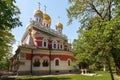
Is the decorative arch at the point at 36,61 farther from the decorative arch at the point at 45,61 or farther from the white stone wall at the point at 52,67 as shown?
the decorative arch at the point at 45,61

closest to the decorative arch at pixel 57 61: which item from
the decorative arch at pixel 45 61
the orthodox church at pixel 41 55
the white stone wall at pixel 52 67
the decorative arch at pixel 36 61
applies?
the orthodox church at pixel 41 55

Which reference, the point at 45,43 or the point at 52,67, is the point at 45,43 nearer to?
the point at 45,43

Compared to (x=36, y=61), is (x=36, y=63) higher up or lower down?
lower down

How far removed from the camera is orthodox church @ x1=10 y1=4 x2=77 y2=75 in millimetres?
28141

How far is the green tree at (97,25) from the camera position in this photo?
994 cm

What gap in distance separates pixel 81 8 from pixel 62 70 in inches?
844

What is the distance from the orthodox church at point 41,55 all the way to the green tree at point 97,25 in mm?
16907

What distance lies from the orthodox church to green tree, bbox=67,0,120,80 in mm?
16907

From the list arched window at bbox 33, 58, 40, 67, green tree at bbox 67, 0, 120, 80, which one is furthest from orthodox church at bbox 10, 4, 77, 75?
green tree at bbox 67, 0, 120, 80

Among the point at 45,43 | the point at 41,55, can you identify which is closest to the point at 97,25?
the point at 41,55

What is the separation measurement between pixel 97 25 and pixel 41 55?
2161 cm

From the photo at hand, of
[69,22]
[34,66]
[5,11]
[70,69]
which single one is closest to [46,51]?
[34,66]

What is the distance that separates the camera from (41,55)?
3050 cm

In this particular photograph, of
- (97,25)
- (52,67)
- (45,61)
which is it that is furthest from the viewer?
(52,67)
